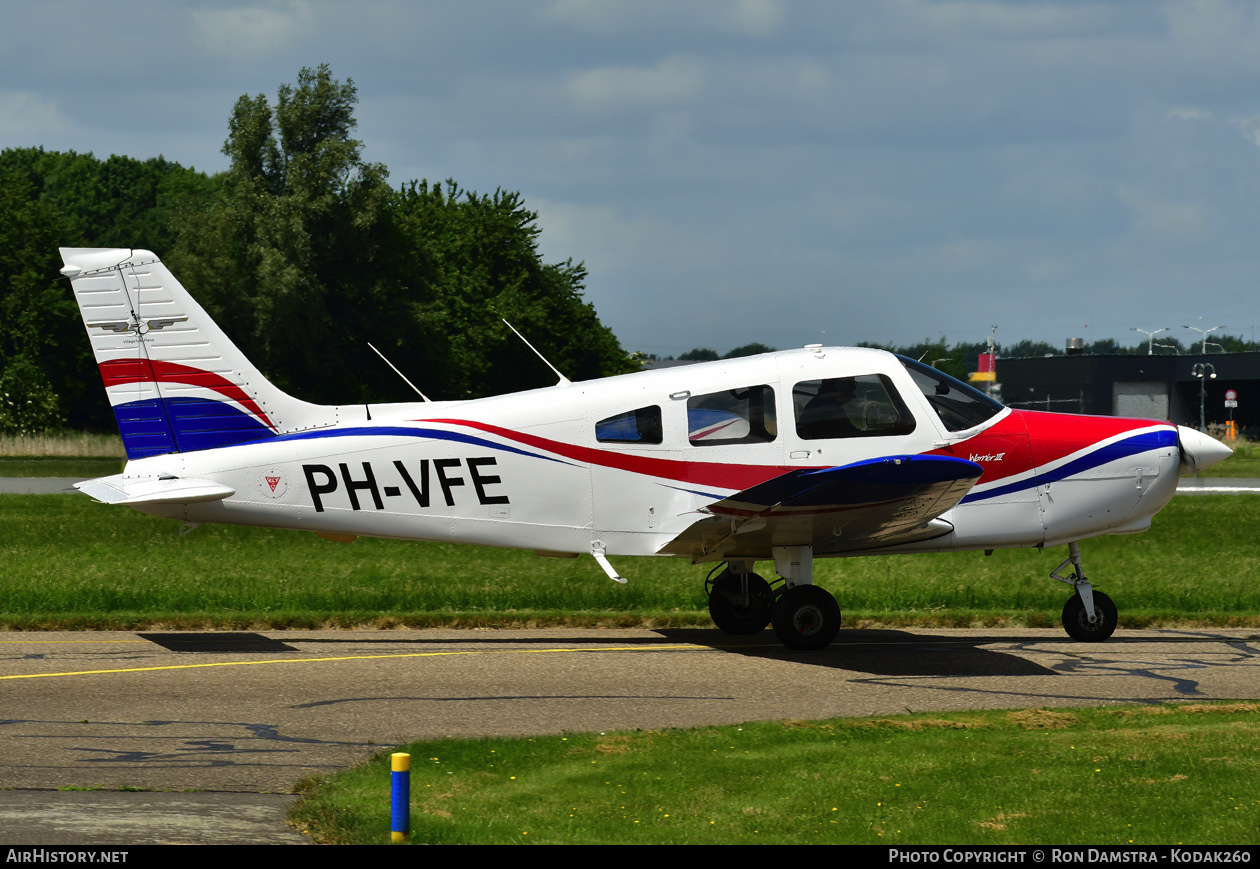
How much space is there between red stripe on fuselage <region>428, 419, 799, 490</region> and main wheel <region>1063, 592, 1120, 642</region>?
3.45 m

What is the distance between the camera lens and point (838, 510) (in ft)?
37.4

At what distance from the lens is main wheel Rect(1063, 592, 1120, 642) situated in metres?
13.0

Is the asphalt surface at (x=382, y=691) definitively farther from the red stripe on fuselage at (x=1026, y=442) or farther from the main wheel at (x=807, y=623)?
the red stripe on fuselage at (x=1026, y=442)

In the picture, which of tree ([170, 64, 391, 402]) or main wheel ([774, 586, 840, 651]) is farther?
tree ([170, 64, 391, 402])

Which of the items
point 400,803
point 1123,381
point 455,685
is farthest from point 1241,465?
point 400,803

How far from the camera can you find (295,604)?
15.9 m

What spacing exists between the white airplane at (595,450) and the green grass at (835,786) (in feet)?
11.7

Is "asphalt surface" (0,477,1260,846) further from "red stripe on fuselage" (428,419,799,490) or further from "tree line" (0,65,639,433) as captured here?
"tree line" (0,65,639,433)

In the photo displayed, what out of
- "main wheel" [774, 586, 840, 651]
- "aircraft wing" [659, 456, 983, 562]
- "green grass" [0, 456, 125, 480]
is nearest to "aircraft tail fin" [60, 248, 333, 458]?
"aircraft wing" [659, 456, 983, 562]

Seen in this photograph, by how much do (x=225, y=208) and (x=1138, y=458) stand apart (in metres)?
47.5

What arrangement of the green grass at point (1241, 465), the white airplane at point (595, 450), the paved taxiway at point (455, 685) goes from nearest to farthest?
the paved taxiway at point (455, 685) < the white airplane at point (595, 450) < the green grass at point (1241, 465)

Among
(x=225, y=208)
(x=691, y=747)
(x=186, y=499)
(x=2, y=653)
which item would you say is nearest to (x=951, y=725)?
(x=691, y=747)

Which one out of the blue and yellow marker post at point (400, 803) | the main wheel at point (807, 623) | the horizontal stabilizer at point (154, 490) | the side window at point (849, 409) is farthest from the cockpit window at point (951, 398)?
the blue and yellow marker post at point (400, 803)

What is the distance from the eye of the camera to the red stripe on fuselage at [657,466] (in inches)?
480
